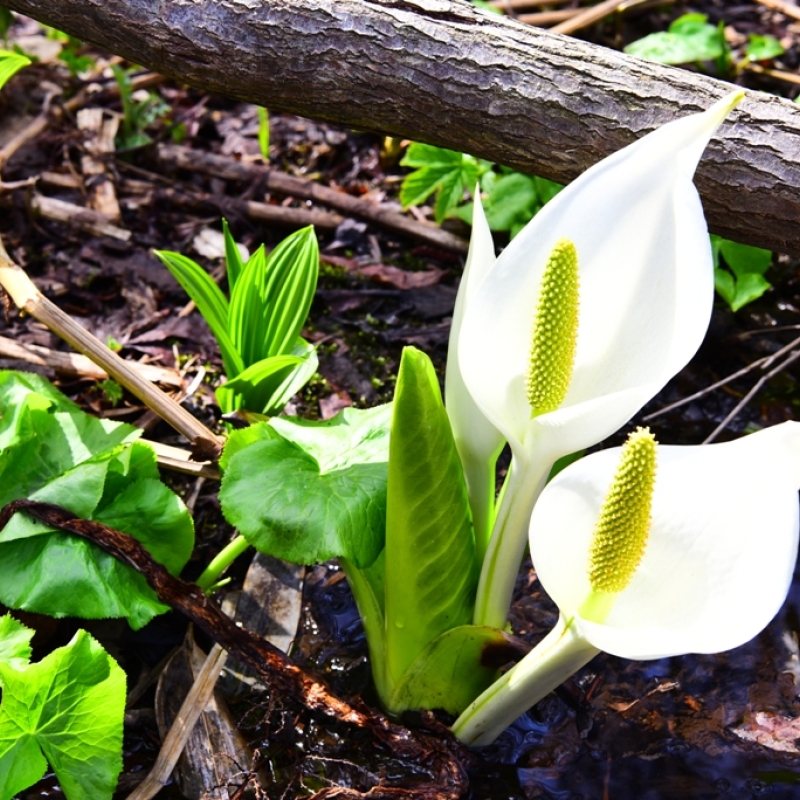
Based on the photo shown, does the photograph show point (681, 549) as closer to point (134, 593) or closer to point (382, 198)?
point (134, 593)

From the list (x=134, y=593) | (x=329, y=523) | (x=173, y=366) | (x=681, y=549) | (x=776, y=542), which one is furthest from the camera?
(x=173, y=366)

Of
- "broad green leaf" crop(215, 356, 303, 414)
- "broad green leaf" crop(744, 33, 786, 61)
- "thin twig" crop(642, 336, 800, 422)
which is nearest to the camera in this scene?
"broad green leaf" crop(215, 356, 303, 414)

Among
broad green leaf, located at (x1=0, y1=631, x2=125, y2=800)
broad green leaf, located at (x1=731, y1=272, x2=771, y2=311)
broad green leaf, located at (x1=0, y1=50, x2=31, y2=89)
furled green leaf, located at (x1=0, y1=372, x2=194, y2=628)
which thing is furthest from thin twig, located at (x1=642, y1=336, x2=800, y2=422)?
broad green leaf, located at (x1=0, y1=50, x2=31, y2=89)

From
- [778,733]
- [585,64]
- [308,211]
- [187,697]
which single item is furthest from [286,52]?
[778,733]

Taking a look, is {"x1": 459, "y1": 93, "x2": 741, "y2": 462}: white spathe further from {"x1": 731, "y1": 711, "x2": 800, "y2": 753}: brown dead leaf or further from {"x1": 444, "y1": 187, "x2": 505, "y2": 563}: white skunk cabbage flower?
{"x1": 731, "y1": 711, "x2": 800, "y2": 753}: brown dead leaf

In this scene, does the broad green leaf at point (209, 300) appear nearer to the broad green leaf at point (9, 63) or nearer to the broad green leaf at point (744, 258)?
the broad green leaf at point (9, 63)
